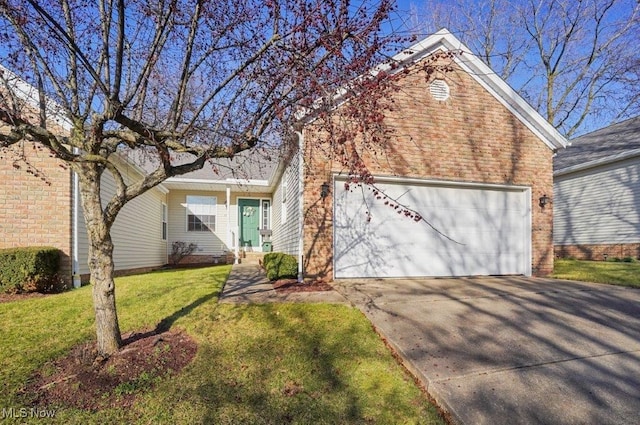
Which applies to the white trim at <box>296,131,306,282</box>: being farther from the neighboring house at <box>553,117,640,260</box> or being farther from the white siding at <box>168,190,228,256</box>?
the neighboring house at <box>553,117,640,260</box>

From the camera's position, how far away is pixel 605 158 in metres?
13.1

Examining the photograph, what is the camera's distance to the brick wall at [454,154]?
302 inches

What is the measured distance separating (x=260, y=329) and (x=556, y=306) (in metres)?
4.61

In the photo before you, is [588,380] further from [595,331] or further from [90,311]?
[90,311]

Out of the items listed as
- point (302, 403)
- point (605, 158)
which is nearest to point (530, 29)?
point (605, 158)

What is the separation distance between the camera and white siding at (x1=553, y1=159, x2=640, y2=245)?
1248 centimetres

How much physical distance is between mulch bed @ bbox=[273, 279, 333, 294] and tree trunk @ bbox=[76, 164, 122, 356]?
9.77 feet

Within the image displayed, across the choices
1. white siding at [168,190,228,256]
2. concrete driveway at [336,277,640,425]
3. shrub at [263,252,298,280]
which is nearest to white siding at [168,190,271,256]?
white siding at [168,190,228,256]

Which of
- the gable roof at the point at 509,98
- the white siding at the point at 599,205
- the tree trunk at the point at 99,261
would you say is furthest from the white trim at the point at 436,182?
the white siding at the point at 599,205

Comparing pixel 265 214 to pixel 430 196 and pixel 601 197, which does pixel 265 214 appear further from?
pixel 601 197

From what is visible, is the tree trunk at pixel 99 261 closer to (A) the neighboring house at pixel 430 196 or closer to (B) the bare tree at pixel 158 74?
(B) the bare tree at pixel 158 74

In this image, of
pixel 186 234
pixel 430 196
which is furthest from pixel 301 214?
pixel 186 234

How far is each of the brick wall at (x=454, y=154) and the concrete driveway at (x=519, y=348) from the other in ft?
5.90

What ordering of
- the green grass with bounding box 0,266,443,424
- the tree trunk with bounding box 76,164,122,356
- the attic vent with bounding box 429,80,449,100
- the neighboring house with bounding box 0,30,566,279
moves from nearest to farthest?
the green grass with bounding box 0,266,443,424 < the tree trunk with bounding box 76,164,122,356 < the neighboring house with bounding box 0,30,566,279 < the attic vent with bounding box 429,80,449,100
